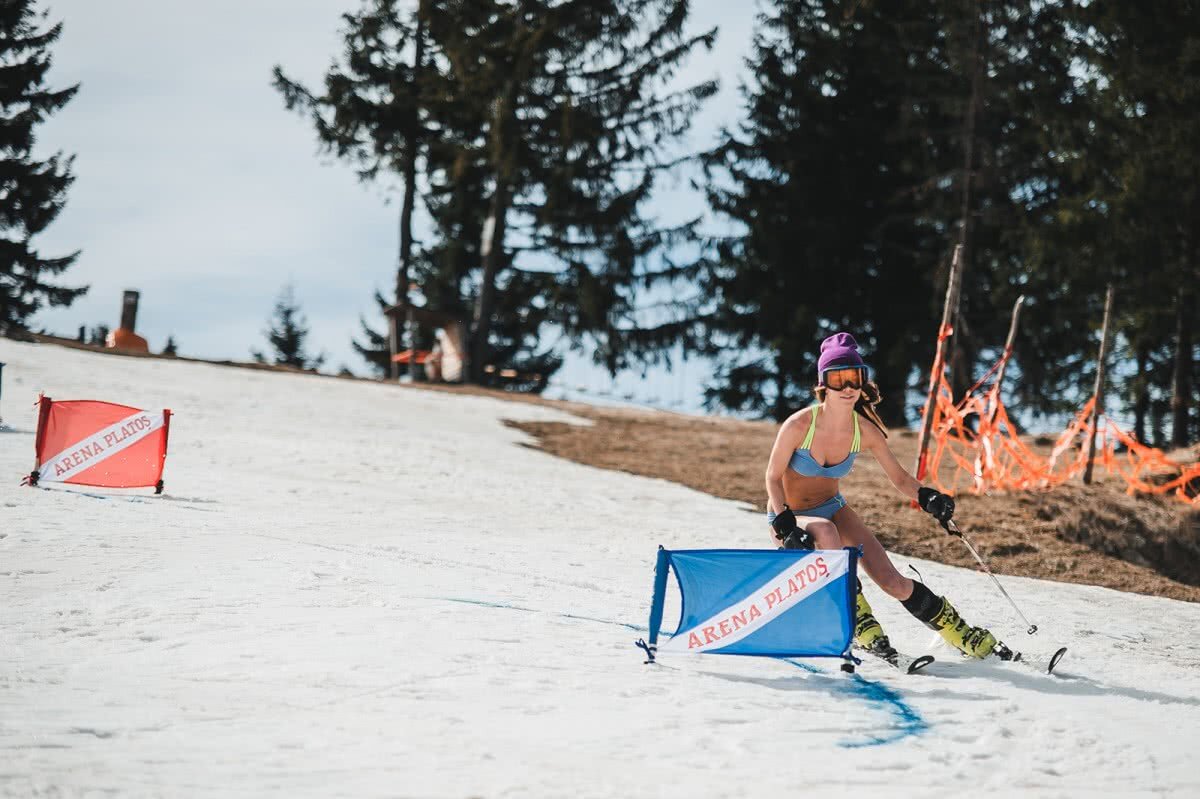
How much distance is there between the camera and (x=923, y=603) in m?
5.59

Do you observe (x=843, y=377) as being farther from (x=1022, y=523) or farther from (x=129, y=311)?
(x=129, y=311)

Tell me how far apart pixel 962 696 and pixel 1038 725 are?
0.47m

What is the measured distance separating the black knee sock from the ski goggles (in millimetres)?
1128

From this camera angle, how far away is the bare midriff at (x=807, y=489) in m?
5.74

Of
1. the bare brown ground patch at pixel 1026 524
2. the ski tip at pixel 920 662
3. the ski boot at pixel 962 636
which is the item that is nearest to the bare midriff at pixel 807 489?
the ski boot at pixel 962 636

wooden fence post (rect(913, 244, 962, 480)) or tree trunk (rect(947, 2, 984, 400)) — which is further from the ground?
tree trunk (rect(947, 2, 984, 400))

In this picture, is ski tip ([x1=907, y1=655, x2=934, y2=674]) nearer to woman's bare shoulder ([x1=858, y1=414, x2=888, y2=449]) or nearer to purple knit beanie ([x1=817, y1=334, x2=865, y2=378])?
woman's bare shoulder ([x1=858, y1=414, x2=888, y2=449])

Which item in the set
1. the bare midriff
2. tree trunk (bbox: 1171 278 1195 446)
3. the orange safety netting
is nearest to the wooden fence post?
the orange safety netting

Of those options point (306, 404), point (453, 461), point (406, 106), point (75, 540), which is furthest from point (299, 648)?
point (406, 106)

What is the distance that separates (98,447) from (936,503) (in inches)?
295

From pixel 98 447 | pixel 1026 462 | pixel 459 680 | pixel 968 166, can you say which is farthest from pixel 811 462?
pixel 968 166

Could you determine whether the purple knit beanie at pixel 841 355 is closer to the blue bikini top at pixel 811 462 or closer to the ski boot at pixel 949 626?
the blue bikini top at pixel 811 462

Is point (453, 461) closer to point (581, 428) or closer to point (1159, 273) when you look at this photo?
point (581, 428)

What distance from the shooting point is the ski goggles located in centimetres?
565
